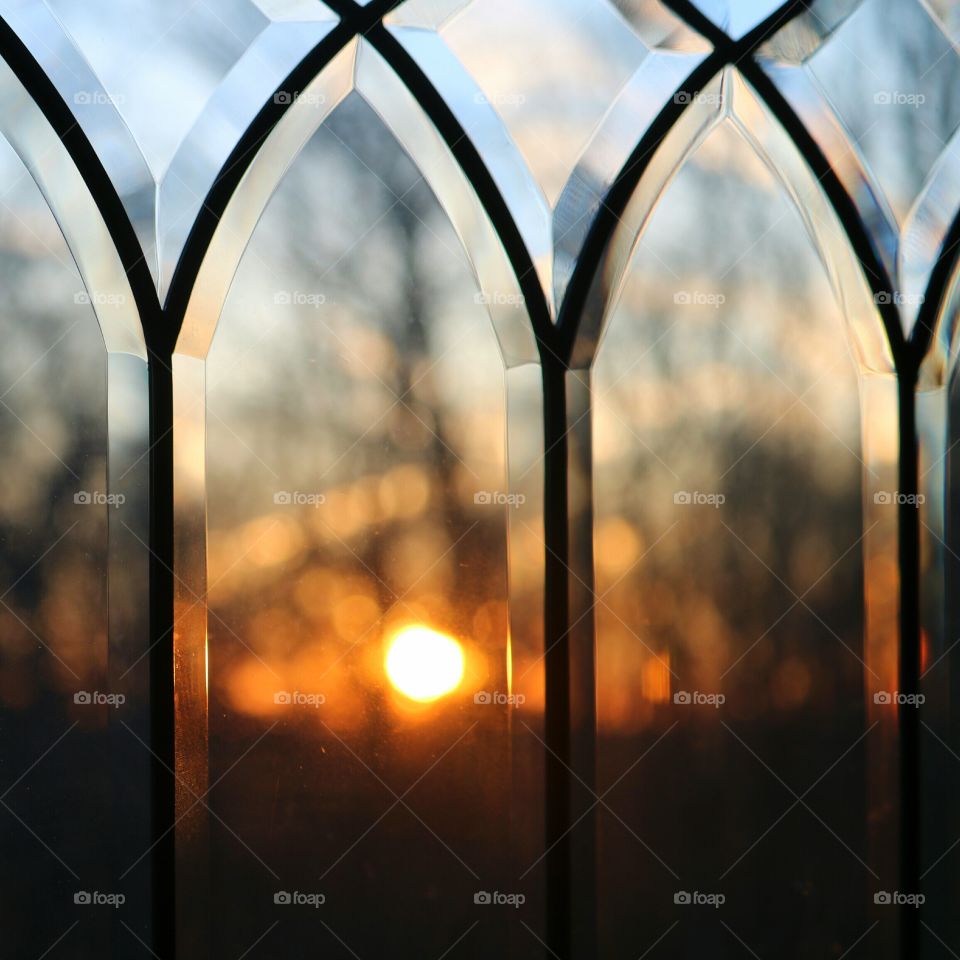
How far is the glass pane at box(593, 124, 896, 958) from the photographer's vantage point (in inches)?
206

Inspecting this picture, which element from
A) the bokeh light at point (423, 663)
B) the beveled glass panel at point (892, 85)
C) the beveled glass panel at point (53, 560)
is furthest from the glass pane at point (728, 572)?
the beveled glass panel at point (53, 560)

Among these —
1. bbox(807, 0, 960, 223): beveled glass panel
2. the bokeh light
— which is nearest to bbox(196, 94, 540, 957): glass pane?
the bokeh light

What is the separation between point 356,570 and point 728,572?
2140 mm

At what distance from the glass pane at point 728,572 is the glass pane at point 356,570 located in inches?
27.1

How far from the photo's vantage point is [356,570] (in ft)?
16.8

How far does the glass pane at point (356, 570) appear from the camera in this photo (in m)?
5.12

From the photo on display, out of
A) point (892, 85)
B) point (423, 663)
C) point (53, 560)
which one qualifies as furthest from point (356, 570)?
point (892, 85)

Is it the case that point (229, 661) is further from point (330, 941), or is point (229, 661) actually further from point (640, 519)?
point (640, 519)

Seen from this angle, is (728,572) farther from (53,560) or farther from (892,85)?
(53,560)

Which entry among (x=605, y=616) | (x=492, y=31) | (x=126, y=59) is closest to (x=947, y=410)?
(x=605, y=616)

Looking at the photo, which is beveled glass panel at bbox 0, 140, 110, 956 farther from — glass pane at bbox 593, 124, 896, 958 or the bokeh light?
glass pane at bbox 593, 124, 896, 958

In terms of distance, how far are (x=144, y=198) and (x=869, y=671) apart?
4.90 m

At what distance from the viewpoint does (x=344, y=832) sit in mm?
5203

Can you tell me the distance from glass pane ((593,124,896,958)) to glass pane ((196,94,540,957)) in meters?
0.69
